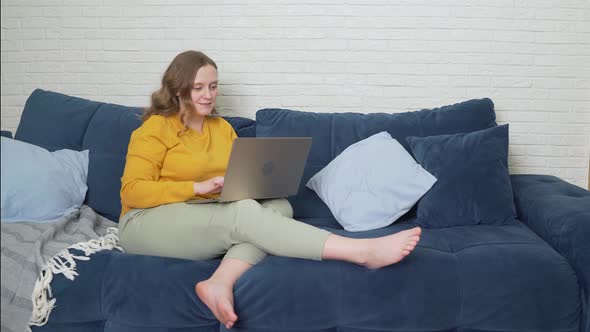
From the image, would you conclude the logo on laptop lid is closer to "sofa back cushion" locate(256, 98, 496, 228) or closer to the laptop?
the laptop

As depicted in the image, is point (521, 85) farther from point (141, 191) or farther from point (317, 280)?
point (141, 191)

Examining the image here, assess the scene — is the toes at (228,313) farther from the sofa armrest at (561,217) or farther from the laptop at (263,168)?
the sofa armrest at (561,217)

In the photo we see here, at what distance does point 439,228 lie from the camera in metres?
2.38

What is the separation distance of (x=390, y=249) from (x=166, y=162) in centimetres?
93

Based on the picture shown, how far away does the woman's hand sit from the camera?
2.13 metres

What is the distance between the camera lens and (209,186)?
2131 mm

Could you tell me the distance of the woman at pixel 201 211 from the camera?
1893mm

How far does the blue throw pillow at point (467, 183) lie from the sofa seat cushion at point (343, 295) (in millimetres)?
410

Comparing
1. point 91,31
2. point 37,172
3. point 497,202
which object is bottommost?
point 497,202

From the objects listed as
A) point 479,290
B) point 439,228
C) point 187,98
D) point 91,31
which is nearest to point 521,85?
point 439,228

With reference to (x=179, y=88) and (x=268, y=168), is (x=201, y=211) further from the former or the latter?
(x=179, y=88)

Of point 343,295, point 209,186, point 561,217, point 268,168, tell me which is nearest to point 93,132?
point 209,186

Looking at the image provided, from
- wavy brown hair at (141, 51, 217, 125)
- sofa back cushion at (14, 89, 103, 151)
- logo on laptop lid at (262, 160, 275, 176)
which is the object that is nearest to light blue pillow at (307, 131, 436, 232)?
logo on laptop lid at (262, 160, 275, 176)

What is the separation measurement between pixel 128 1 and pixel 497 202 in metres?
1.98
